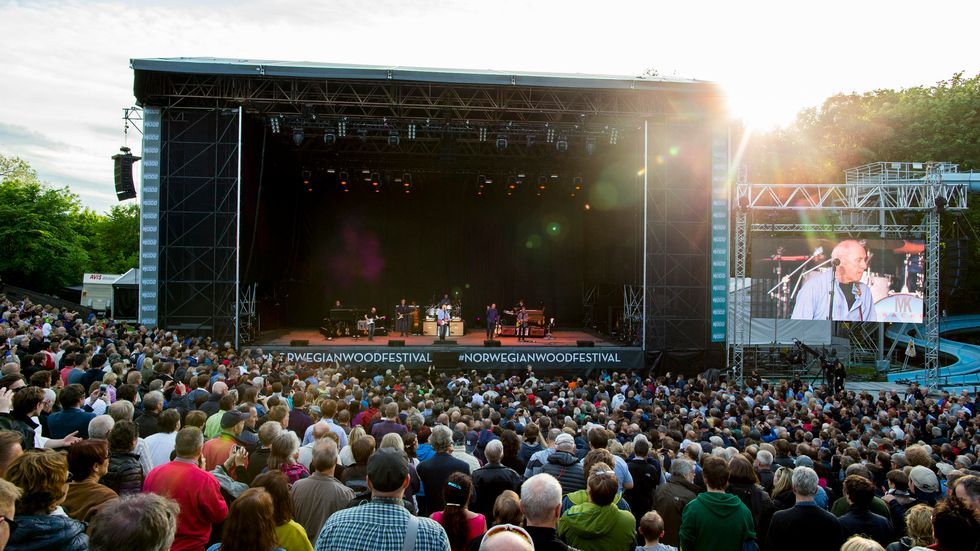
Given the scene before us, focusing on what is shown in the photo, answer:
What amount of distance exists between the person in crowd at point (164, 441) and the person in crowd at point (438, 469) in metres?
1.67

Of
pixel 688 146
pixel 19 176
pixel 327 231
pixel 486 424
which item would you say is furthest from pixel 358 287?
pixel 19 176

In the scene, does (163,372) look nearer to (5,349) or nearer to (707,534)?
(5,349)

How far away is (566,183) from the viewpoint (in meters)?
23.7

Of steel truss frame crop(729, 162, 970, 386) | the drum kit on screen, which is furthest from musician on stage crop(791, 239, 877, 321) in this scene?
steel truss frame crop(729, 162, 970, 386)

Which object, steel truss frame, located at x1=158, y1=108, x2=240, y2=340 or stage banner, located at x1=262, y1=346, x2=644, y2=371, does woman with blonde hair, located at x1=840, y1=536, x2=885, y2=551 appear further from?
steel truss frame, located at x1=158, y1=108, x2=240, y2=340

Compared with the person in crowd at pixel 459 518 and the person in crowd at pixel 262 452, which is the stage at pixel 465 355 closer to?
the person in crowd at pixel 262 452

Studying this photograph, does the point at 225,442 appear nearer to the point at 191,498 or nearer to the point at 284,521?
the point at 191,498

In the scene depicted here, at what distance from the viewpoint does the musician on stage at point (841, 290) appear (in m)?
18.6

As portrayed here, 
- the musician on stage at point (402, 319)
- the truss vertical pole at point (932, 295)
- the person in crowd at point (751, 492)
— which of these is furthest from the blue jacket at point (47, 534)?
the truss vertical pole at point (932, 295)

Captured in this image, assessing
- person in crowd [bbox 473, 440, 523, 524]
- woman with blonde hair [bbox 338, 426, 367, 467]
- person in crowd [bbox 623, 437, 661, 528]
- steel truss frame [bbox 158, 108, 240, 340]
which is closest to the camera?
person in crowd [bbox 473, 440, 523, 524]

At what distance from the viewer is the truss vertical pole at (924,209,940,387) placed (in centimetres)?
1858

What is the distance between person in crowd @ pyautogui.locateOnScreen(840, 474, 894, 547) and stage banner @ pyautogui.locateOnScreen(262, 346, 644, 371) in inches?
546

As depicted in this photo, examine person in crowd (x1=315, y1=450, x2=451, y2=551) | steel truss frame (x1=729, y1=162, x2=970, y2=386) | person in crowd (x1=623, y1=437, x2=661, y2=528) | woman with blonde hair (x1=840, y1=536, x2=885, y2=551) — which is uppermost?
steel truss frame (x1=729, y1=162, x2=970, y2=386)

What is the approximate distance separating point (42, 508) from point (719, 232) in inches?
706
